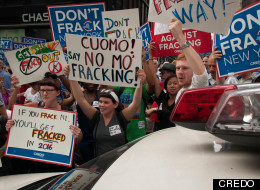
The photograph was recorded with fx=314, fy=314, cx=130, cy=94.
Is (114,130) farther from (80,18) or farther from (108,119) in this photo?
(80,18)

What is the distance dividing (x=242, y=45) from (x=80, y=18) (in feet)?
9.90

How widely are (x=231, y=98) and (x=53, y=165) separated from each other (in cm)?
295

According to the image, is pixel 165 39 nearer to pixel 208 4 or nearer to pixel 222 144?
pixel 208 4

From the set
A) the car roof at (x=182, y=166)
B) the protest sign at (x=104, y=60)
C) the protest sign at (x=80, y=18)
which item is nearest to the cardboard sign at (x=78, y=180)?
the car roof at (x=182, y=166)

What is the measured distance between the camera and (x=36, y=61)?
4738mm

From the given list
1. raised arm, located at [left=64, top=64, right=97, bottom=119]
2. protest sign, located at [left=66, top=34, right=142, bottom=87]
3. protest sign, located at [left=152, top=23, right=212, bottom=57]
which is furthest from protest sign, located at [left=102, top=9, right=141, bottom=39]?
raised arm, located at [left=64, top=64, right=97, bottom=119]

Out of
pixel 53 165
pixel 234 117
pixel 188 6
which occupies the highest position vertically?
pixel 188 6

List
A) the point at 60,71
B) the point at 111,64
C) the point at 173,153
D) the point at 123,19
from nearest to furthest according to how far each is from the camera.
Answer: the point at 173,153
the point at 111,64
the point at 60,71
the point at 123,19

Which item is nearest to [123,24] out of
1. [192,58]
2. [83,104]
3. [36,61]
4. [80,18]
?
[80,18]

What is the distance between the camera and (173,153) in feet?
3.61

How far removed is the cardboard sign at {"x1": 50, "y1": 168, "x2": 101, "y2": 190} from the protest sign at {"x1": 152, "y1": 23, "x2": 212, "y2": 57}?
13.2 feet

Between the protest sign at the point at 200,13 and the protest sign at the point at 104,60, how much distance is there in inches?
20.1

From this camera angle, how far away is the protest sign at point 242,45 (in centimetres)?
343

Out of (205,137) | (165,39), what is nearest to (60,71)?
(165,39)
